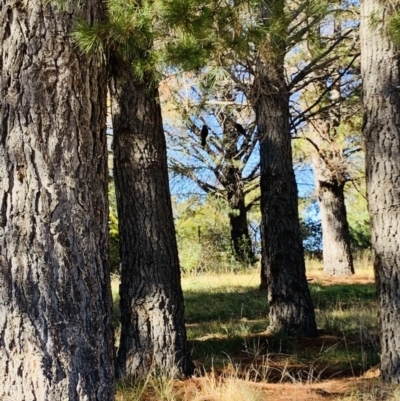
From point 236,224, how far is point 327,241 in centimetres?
354

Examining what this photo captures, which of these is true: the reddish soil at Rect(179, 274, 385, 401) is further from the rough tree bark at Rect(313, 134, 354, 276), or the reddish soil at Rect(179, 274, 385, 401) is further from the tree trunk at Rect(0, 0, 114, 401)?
the rough tree bark at Rect(313, 134, 354, 276)

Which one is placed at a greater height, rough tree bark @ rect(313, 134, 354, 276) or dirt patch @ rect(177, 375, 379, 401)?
rough tree bark @ rect(313, 134, 354, 276)

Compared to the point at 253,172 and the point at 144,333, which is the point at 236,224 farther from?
the point at 144,333

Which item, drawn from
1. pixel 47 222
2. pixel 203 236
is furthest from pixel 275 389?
pixel 203 236

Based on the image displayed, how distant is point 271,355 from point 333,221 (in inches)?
300

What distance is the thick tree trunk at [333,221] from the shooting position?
12859 millimetres

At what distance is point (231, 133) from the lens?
1181cm

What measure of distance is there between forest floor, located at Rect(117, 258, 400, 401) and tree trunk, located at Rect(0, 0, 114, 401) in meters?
1.42

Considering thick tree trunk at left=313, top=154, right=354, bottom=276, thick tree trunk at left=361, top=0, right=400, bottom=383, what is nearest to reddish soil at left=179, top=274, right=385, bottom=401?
thick tree trunk at left=361, top=0, right=400, bottom=383

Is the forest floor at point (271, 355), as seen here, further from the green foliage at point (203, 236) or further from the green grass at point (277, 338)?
the green foliage at point (203, 236)

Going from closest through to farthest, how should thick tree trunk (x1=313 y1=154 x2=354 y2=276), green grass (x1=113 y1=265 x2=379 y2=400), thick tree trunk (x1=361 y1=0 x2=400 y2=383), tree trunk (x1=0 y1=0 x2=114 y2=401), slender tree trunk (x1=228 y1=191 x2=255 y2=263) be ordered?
1. tree trunk (x1=0 y1=0 x2=114 y2=401)
2. thick tree trunk (x1=361 y1=0 x2=400 y2=383)
3. green grass (x1=113 y1=265 x2=379 y2=400)
4. thick tree trunk (x1=313 y1=154 x2=354 y2=276)
5. slender tree trunk (x1=228 y1=191 x2=255 y2=263)

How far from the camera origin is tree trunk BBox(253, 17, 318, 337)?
684cm

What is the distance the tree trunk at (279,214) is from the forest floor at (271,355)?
0.33 metres

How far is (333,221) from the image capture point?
42.9 feet
